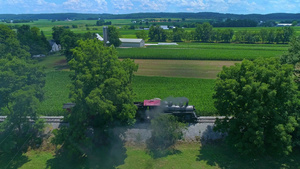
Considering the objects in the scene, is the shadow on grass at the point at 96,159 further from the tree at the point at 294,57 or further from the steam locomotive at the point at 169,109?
the tree at the point at 294,57

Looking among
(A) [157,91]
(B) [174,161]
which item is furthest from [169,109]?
(A) [157,91]

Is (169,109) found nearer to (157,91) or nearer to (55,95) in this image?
(157,91)

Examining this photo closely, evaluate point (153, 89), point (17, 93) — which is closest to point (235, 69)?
point (153, 89)

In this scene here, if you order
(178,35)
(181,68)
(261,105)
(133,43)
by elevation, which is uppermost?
(178,35)

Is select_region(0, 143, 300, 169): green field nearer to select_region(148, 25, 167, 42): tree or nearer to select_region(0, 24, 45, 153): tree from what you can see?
select_region(0, 24, 45, 153): tree

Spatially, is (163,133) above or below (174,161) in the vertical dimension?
above
